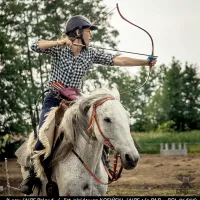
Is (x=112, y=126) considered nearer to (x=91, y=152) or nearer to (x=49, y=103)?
(x=91, y=152)

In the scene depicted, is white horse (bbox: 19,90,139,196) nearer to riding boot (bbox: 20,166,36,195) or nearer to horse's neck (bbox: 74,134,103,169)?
horse's neck (bbox: 74,134,103,169)

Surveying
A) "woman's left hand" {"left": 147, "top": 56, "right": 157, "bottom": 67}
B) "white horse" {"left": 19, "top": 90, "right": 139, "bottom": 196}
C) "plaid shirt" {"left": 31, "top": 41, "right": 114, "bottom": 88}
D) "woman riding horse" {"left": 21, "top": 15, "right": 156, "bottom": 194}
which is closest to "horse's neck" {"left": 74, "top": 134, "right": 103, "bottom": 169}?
"white horse" {"left": 19, "top": 90, "right": 139, "bottom": 196}

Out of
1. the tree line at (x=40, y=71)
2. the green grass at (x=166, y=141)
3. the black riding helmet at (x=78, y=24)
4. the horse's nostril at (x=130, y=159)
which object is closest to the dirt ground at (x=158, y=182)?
the tree line at (x=40, y=71)

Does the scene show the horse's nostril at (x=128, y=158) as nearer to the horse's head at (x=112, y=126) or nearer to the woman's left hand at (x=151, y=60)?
the horse's head at (x=112, y=126)

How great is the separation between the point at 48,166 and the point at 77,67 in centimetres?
135

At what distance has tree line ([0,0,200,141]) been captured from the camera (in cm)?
2934

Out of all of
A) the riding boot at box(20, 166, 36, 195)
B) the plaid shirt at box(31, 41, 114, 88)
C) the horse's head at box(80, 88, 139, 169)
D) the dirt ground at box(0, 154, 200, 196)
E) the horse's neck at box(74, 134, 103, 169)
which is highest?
the plaid shirt at box(31, 41, 114, 88)

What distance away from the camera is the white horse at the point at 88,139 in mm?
5281

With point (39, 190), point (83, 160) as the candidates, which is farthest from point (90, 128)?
point (39, 190)

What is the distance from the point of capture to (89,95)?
5.88 meters

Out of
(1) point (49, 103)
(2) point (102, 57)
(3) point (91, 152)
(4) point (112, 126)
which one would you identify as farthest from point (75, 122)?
(2) point (102, 57)

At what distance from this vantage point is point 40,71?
37938 mm

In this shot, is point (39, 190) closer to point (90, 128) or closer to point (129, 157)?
point (90, 128)

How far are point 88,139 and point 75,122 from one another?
0.96 ft
